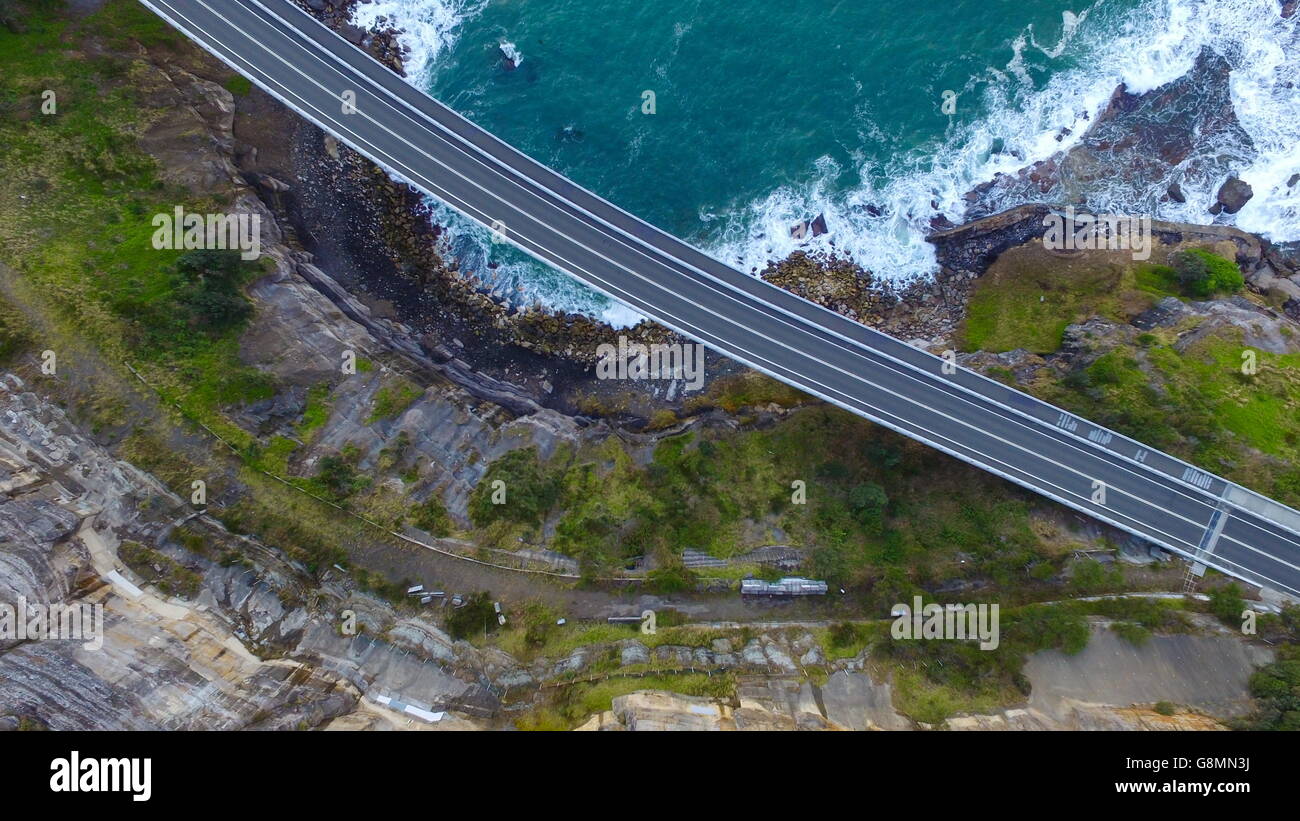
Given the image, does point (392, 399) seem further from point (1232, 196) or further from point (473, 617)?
point (1232, 196)

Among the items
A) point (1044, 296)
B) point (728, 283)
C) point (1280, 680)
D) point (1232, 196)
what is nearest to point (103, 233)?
point (728, 283)

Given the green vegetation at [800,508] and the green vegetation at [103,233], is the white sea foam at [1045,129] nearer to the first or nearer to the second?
the green vegetation at [800,508]

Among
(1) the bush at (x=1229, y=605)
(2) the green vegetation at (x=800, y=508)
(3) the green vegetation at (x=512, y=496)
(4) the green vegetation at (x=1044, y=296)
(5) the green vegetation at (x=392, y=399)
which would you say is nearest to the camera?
(1) the bush at (x=1229, y=605)

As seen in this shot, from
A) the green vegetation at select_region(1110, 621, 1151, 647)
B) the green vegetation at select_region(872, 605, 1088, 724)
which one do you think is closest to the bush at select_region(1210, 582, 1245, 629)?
the green vegetation at select_region(1110, 621, 1151, 647)

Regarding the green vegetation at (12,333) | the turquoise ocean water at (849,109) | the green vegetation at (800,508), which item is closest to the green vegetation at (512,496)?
the green vegetation at (800,508)

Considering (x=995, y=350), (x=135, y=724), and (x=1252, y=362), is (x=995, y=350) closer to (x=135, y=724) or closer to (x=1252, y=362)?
(x=1252, y=362)
